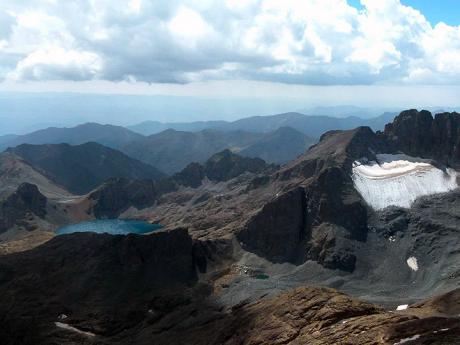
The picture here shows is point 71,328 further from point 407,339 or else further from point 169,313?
point 407,339

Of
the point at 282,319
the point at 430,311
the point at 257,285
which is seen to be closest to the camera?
the point at 430,311

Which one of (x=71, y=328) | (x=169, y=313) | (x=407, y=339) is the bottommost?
(x=71, y=328)

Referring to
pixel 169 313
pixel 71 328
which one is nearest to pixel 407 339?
pixel 169 313

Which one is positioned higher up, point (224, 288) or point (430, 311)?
point (430, 311)

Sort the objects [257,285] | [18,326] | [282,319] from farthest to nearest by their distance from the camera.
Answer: [257,285] → [18,326] → [282,319]

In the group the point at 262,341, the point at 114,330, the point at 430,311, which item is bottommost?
the point at 114,330

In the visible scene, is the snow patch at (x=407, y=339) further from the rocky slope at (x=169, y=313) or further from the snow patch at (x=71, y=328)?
the snow patch at (x=71, y=328)

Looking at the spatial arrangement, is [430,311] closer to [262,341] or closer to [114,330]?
[262,341]

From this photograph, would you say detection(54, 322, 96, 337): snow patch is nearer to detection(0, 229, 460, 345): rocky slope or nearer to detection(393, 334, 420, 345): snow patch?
detection(0, 229, 460, 345): rocky slope

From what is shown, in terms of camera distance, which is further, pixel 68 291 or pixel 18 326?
pixel 68 291

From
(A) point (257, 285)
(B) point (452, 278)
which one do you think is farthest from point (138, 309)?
(B) point (452, 278)

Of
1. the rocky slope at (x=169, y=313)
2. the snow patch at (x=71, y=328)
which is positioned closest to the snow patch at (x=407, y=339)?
the rocky slope at (x=169, y=313)
